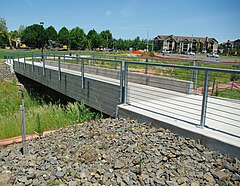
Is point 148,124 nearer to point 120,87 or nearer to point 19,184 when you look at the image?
point 120,87

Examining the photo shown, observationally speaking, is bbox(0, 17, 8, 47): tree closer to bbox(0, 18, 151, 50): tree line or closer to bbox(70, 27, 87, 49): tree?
bbox(0, 18, 151, 50): tree line

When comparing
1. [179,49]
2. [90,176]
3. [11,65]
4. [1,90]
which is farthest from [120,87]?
[179,49]

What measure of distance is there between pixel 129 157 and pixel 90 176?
2.57 feet

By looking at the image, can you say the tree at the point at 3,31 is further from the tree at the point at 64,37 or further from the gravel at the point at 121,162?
the gravel at the point at 121,162

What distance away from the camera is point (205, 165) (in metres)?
3.66

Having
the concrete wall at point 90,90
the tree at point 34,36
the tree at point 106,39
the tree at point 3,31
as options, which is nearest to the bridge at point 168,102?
the concrete wall at point 90,90

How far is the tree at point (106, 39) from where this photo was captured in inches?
4111

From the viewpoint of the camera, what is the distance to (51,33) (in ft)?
332

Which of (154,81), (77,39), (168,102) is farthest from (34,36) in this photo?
(168,102)

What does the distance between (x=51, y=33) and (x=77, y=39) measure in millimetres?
14916

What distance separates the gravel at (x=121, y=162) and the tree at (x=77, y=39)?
93.7 m

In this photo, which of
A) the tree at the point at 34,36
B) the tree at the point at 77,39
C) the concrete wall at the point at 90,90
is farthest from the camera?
the tree at the point at 77,39

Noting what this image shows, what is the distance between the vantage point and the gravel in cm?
351

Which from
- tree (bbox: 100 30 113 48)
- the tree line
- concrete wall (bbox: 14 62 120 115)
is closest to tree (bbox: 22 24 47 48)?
the tree line
